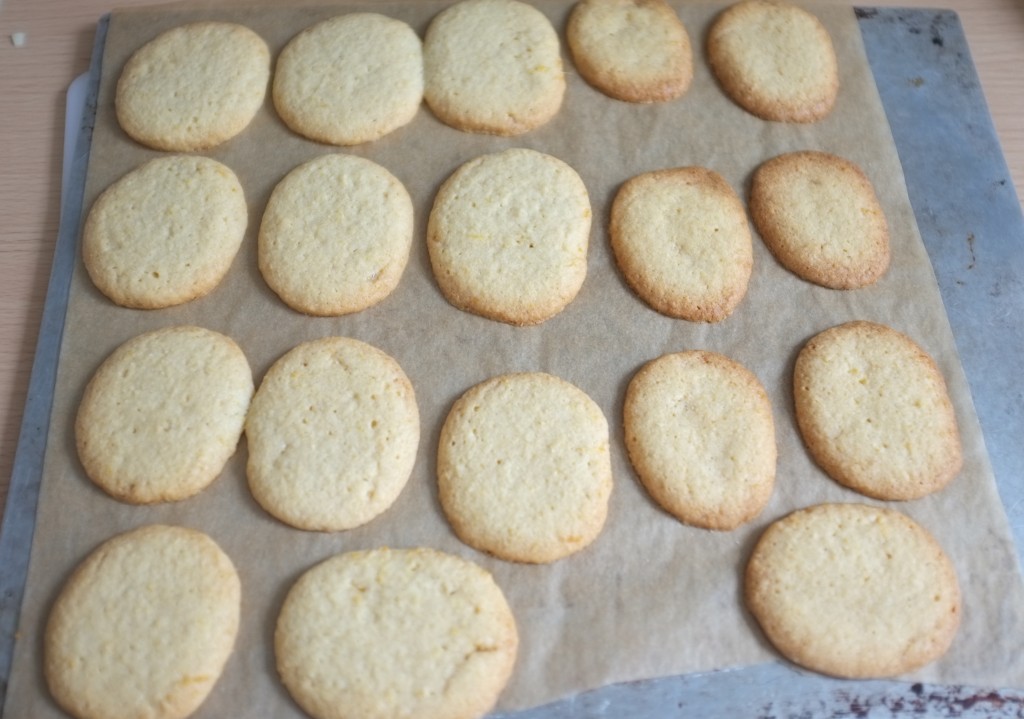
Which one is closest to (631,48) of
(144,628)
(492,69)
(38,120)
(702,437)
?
(492,69)

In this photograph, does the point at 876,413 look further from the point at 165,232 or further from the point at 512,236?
the point at 165,232

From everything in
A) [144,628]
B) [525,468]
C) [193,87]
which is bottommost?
[144,628]

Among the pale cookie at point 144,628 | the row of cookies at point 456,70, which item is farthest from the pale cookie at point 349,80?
the pale cookie at point 144,628

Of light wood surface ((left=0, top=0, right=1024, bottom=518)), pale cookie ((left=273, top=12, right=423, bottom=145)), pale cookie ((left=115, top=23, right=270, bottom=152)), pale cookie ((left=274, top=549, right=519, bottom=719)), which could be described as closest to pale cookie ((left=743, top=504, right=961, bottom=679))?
pale cookie ((left=274, top=549, right=519, bottom=719))

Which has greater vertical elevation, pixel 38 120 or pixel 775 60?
pixel 775 60

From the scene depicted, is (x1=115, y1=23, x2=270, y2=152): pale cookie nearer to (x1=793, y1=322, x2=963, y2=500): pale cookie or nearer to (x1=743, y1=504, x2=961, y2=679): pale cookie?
(x1=793, y1=322, x2=963, y2=500): pale cookie

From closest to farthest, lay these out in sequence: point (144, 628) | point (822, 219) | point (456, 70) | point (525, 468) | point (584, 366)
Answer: point (144, 628) < point (525, 468) < point (584, 366) < point (822, 219) < point (456, 70)
